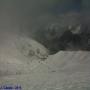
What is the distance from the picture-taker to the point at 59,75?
287 inches

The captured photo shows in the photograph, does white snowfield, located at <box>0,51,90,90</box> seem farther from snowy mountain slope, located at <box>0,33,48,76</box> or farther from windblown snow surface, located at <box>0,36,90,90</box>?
snowy mountain slope, located at <box>0,33,48,76</box>

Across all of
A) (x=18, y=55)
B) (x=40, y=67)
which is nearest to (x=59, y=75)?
(x=40, y=67)

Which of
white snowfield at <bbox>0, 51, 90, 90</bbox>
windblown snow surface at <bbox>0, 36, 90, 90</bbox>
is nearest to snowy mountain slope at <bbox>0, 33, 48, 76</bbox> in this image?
windblown snow surface at <bbox>0, 36, 90, 90</bbox>

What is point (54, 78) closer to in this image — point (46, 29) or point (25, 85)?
point (25, 85)

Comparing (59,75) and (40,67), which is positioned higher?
(40,67)

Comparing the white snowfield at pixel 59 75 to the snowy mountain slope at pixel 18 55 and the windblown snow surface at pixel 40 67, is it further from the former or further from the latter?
the snowy mountain slope at pixel 18 55

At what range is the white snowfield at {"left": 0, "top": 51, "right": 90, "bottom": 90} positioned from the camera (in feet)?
23.3

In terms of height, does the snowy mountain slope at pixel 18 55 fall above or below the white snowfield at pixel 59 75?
above

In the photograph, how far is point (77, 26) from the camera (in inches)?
298

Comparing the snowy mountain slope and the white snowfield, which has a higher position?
the snowy mountain slope

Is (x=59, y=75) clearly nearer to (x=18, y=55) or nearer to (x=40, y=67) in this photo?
(x=40, y=67)

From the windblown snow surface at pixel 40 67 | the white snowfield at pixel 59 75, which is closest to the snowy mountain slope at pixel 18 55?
the windblown snow surface at pixel 40 67

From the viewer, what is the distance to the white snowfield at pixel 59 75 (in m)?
7.10

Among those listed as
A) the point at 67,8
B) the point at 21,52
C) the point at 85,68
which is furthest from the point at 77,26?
the point at 21,52
